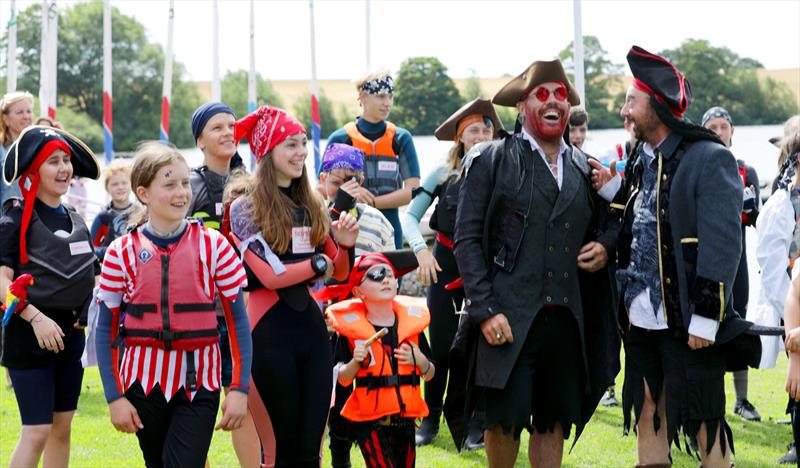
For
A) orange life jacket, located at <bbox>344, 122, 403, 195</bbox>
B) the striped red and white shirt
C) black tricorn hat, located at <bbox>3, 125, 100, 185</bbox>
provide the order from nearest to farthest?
the striped red and white shirt, black tricorn hat, located at <bbox>3, 125, 100, 185</bbox>, orange life jacket, located at <bbox>344, 122, 403, 195</bbox>

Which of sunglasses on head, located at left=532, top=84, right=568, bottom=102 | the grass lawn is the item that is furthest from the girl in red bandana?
the grass lawn

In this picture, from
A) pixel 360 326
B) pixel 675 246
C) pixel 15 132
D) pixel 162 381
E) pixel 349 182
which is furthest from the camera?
pixel 15 132

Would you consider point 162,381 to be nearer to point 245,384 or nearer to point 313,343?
point 245,384

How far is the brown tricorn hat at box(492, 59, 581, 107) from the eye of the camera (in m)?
5.74

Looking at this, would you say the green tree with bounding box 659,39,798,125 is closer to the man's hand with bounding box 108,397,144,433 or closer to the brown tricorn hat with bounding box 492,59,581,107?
the brown tricorn hat with bounding box 492,59,581,107

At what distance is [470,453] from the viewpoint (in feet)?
25.9

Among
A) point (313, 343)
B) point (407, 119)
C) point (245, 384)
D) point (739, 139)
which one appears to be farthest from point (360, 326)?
point (407, 119)

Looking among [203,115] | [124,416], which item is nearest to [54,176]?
[203,115]

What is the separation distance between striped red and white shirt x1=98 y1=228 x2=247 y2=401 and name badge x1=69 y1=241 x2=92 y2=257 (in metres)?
1.12

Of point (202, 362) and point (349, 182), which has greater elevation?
point (349, 182)

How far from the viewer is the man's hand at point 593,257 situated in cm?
569

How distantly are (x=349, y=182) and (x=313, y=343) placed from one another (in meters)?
1.35

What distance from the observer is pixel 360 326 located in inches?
245

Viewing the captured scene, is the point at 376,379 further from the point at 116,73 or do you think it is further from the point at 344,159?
the point at 116,73
